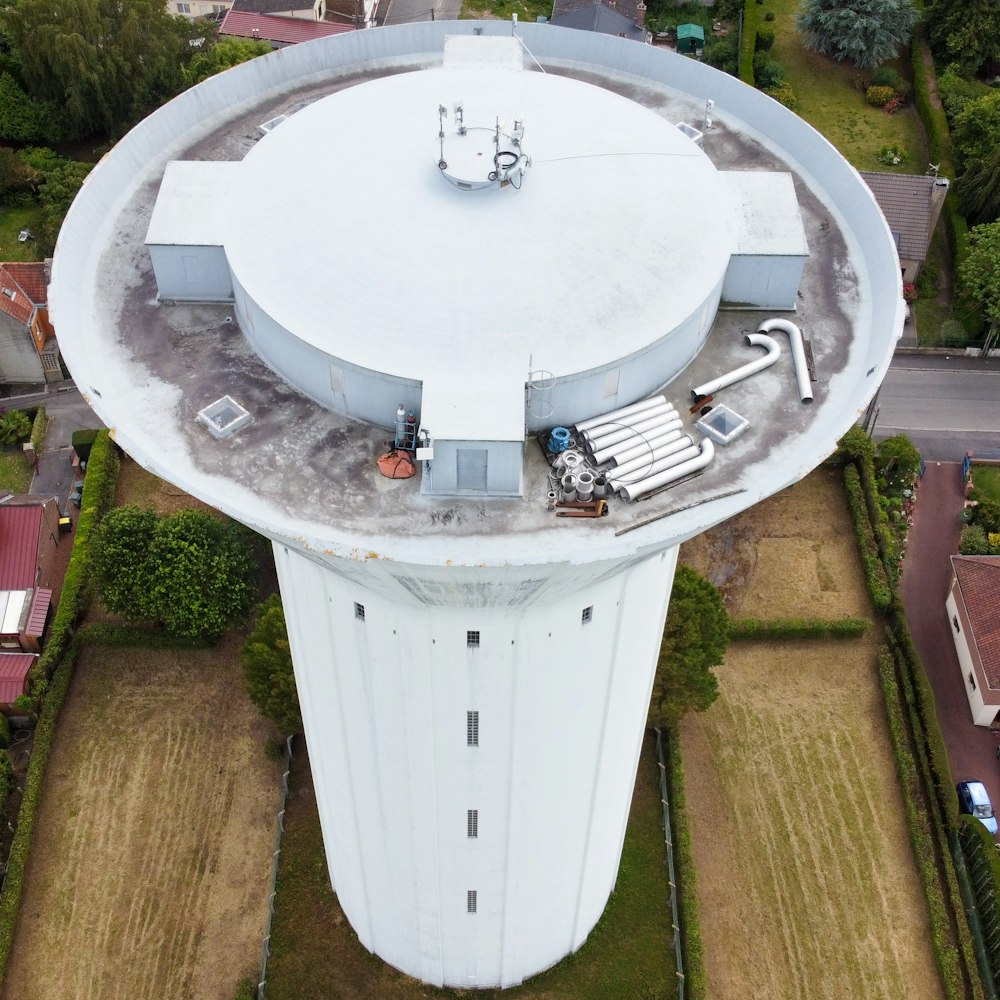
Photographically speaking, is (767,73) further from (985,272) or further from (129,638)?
(129,638)

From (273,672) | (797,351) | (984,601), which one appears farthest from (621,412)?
(984,601)

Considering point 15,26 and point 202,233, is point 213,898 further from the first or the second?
point 15,26

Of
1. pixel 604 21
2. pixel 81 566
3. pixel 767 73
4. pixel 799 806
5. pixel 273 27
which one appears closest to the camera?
pixel 799 806

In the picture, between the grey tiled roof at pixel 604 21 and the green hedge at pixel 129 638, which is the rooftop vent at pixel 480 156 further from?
the grey tiled roof at pixel 604 21

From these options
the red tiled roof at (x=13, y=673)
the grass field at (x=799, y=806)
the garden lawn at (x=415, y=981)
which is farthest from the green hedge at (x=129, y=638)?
the grass field at (x=799, y=806)


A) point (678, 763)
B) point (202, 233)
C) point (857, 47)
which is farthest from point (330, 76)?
point (857, 47)
